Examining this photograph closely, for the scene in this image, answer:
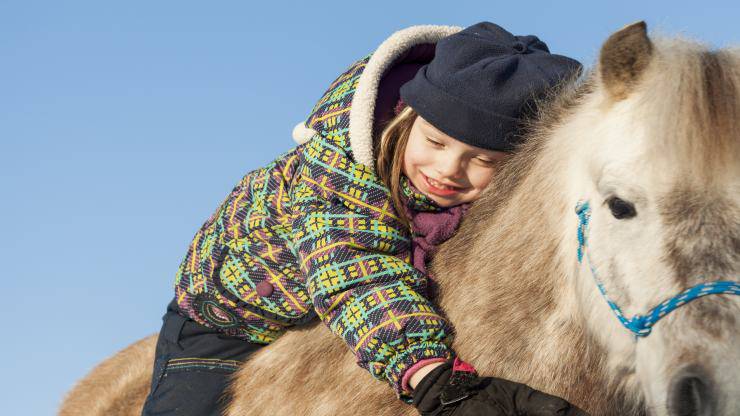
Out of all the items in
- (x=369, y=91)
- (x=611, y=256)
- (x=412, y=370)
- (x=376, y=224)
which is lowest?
(x=412, y=370)

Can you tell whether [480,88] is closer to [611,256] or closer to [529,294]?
[529,294]

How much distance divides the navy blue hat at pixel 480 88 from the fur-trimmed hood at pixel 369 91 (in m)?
0.14

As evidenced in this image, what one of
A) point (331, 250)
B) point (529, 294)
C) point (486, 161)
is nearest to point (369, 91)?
point (486, 161)

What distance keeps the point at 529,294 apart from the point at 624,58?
2.56 ft

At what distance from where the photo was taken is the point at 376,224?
3.05m

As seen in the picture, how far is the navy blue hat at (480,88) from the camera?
3.03 m

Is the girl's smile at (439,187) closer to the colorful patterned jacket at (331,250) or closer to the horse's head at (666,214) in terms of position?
the colorful patterned jacket at (331,250)

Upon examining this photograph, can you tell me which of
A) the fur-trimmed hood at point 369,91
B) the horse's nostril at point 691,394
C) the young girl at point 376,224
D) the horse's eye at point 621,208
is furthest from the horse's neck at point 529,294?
the fur-trimmed hood at point 369,91

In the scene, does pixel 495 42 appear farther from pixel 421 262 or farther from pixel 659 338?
pixel 659 338

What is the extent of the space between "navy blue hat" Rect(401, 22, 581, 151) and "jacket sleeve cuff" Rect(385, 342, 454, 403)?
29.0 inches

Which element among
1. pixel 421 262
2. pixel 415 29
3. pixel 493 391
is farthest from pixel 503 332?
pixel 415 29

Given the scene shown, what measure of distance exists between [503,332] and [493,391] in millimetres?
241

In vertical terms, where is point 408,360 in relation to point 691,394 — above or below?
above

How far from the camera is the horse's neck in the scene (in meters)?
2.66
